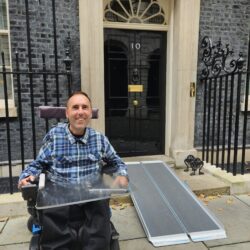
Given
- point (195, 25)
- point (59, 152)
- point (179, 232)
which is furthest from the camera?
point (195, 25)

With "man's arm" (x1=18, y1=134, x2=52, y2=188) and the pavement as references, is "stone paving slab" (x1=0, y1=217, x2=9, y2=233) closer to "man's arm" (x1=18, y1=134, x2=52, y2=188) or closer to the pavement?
the pavement

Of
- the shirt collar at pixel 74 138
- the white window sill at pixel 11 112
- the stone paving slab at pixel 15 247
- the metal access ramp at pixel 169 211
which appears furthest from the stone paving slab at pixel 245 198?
the white window sill at pixel 11 112

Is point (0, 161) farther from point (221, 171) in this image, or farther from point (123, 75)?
point (221, 171)

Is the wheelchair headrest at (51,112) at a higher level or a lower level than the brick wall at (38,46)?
lower

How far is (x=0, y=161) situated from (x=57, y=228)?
109 inches

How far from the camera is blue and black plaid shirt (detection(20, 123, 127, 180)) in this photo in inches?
90.0

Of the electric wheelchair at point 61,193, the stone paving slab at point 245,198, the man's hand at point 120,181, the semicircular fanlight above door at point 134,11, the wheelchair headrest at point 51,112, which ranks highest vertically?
the semicircular fanlight above door at point 134,11

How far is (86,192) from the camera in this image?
1.93 m

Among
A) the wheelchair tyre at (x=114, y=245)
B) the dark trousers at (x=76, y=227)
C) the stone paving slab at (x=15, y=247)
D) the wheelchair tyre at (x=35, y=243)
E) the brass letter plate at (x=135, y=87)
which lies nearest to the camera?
the dark trousers at (x=76, y=227)

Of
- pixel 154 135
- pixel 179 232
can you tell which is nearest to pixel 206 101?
pixel 154 135

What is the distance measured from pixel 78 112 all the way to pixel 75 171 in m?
0.49

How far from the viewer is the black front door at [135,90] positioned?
4730 mm

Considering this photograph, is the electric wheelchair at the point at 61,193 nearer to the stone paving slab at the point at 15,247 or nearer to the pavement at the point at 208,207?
the stone paving slab at the point at 15,247

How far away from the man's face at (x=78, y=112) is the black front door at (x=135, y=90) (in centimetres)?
251
